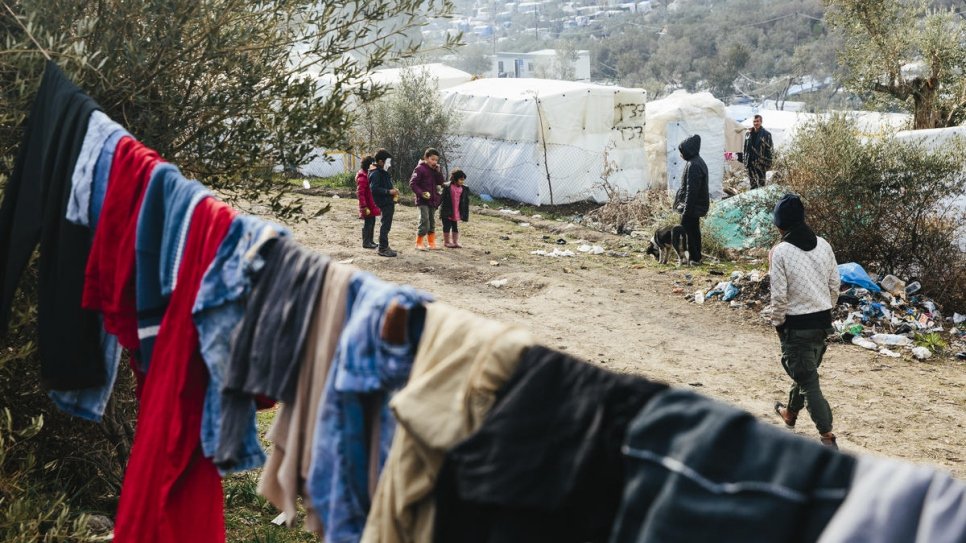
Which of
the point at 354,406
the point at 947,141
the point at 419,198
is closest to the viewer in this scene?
the point at 354,406

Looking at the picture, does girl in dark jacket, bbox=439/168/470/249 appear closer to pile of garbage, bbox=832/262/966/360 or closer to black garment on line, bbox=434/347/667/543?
pile of garbage, bbox=832/262/966/360

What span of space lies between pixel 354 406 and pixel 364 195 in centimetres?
1351

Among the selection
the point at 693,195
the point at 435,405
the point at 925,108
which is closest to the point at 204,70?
the point at 435,405

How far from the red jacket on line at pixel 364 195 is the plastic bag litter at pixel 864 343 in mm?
7915

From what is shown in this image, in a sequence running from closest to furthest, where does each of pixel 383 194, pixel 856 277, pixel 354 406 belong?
pixel 354 406 → pixel 856 277 → pixel 383 194

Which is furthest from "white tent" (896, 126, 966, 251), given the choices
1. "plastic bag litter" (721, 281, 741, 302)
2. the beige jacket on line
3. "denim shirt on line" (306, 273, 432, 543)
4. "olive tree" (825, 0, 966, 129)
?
the beige jacket on line

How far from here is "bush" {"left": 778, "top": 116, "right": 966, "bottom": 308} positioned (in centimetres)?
1257

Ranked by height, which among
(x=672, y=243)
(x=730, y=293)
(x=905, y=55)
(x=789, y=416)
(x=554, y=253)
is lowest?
(x=789, y=416)

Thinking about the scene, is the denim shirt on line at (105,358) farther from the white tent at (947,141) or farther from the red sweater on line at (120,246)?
the white tent at (947,141)

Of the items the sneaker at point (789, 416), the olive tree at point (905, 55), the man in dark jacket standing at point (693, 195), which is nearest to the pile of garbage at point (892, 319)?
the man in dark jacket standing at point (693, 195)

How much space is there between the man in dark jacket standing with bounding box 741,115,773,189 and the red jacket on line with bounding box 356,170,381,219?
7618 mm

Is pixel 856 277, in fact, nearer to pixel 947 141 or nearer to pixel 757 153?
pixel 947 141

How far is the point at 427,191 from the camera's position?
16062mm

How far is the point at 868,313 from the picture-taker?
11.9m
